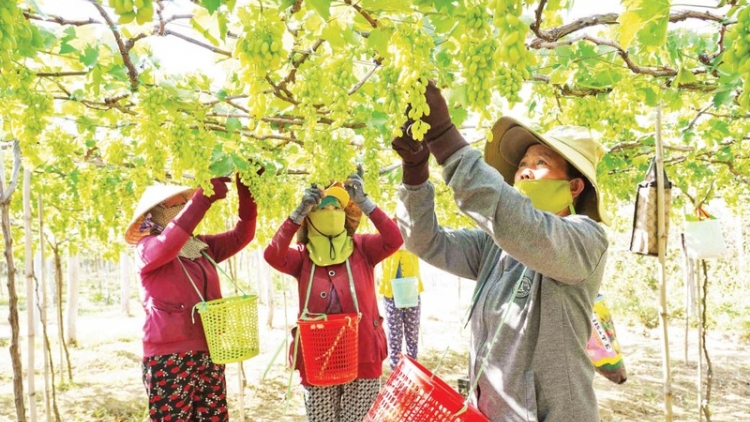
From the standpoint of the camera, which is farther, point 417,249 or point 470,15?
point 417,249

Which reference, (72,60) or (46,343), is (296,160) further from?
(46,343)

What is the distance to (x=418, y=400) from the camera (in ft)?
4.65

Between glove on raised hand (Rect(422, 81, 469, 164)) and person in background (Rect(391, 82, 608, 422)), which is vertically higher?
glove on raised hand (Rect(422, 81, 469, 164))

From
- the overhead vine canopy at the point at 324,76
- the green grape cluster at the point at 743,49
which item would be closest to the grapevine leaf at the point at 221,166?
the overhead vine canopy at the point at 324,76

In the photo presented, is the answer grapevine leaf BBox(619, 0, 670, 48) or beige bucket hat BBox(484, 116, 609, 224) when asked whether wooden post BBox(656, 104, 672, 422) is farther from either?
grapevine leaf BBox(619, 0, 670, 48)

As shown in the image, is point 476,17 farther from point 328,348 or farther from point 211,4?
point 328,348

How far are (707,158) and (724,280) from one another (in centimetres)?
670

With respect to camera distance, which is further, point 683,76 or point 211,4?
point 683,76

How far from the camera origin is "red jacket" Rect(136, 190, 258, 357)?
2916 millimetres

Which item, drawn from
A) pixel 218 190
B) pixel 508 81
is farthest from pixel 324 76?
pixel 218 190

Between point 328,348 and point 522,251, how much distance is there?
180cm

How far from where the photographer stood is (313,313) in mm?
3178

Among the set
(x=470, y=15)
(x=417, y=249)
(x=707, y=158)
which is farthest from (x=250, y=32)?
(x=707, y=158)

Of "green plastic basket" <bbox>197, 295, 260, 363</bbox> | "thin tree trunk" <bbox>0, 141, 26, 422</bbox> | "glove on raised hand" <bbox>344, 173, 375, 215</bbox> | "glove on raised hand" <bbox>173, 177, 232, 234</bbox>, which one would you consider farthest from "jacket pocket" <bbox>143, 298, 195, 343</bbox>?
"glove on raised hand" <bbox>344, 173, 375, 215</bbox>
